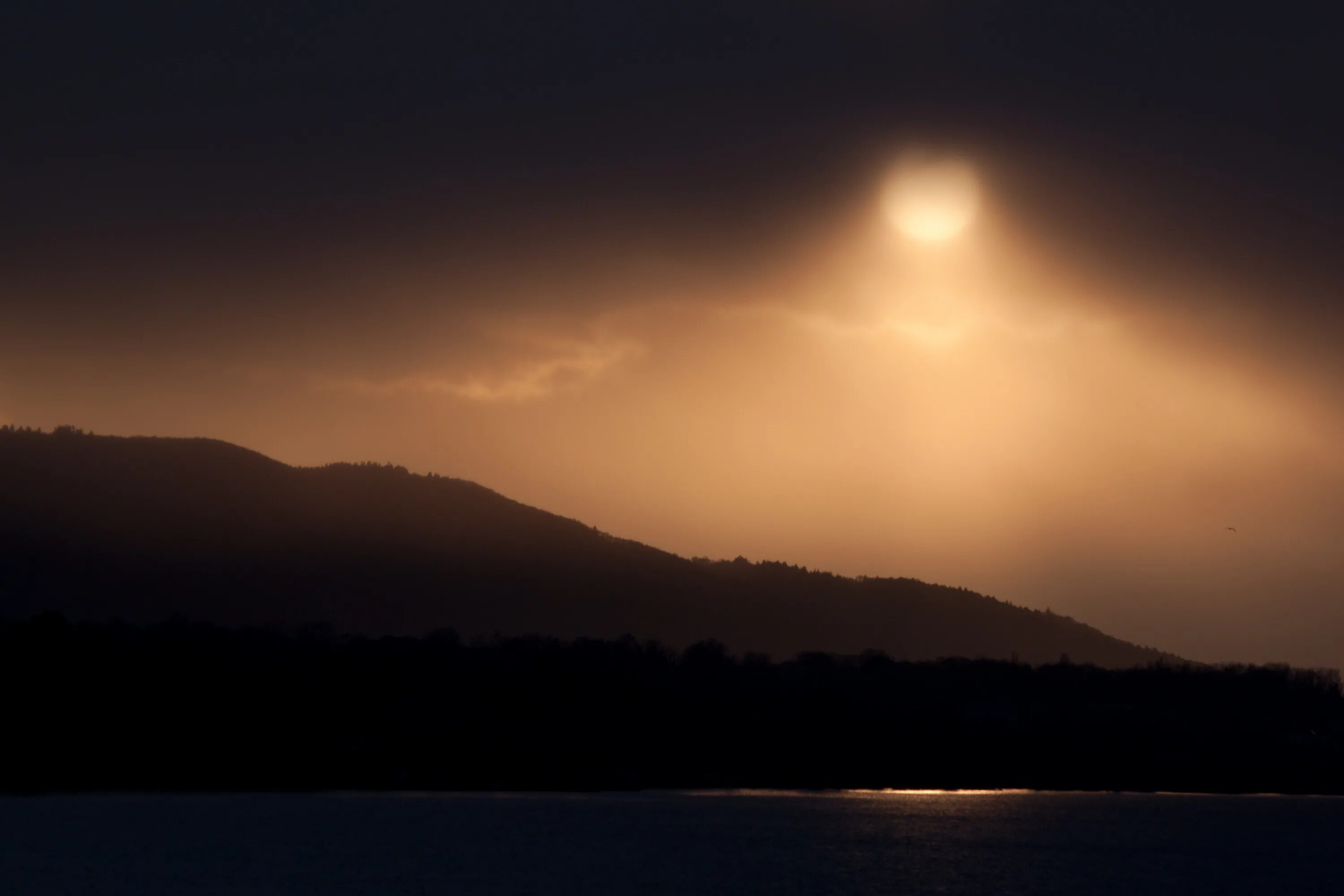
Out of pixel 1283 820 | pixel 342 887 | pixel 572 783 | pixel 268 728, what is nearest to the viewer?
pixel 342 887

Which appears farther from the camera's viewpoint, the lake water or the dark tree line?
the dark tree line

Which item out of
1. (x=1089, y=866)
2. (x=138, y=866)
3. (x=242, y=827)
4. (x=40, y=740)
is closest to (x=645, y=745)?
(x=40, y=740)

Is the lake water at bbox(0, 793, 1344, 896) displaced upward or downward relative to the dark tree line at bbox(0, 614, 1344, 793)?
downward

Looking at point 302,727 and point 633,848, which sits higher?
point 302,727

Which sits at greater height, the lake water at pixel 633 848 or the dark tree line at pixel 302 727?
the dark tree line at pixel 302 727

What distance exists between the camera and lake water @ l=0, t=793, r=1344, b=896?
3206 inches

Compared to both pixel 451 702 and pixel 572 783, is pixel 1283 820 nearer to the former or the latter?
pixel 572 783

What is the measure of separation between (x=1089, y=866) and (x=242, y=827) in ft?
190

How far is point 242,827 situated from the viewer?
111062 mm

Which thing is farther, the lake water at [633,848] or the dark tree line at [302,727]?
the dark tree line at [302,727]

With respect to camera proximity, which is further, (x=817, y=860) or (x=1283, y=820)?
(x=1283, y=820)

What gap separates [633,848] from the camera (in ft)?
333

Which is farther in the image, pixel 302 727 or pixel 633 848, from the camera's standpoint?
pixel 302 727

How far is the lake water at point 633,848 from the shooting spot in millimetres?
81438
